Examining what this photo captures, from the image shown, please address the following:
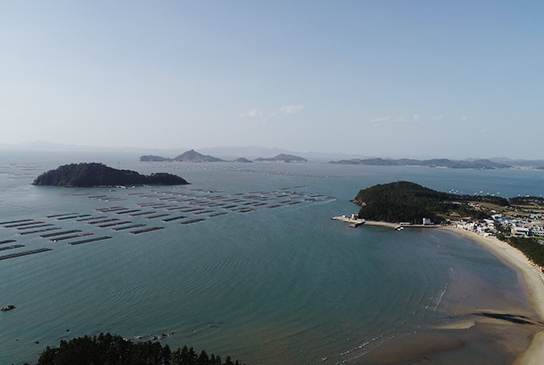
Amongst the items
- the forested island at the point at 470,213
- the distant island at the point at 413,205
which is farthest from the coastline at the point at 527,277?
the distant island at the point at 413,205

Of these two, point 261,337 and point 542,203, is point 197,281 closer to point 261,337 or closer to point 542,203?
point 261,337

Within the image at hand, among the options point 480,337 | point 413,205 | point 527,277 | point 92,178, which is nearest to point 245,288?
point 480,337

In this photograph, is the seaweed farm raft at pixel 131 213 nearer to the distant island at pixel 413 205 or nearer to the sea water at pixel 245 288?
the sea water at pixel 245 288

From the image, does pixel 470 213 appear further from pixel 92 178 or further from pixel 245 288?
pixel 92 178

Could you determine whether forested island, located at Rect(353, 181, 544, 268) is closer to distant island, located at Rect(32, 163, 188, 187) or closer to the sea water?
the sea water

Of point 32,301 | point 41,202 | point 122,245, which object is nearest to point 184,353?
point 32,301
